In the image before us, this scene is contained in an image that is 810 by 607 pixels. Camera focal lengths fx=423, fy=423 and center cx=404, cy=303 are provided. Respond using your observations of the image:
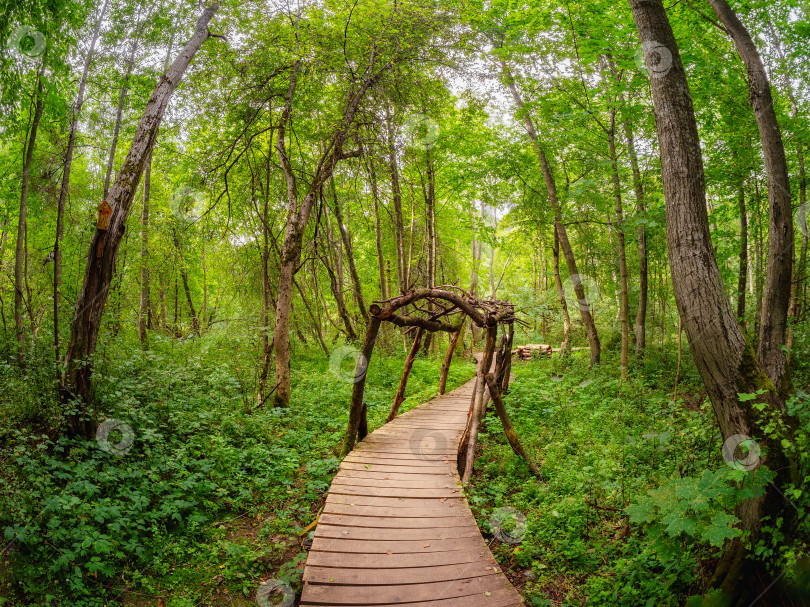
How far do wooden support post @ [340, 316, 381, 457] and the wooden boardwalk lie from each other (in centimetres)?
25

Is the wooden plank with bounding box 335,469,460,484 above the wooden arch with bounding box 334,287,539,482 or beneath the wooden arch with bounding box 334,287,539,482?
beneath

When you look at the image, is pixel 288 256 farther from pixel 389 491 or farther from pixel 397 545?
pixel 397 545

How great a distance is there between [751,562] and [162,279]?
1783 centimetres

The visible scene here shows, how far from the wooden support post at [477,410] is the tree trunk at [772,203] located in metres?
3.15

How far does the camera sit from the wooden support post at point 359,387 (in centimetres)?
621

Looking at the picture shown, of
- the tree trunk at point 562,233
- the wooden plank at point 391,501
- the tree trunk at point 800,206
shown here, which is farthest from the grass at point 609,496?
the tree trunk at point 800,206

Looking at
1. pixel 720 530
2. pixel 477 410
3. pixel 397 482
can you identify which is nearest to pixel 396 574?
pixel 397 482

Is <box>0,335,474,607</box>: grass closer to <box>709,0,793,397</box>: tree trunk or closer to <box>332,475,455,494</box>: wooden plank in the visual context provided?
<box>332,475,455,494</box>: wooden plank

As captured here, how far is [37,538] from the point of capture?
138 inches

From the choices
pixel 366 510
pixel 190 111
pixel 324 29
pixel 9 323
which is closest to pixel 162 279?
pixel 9 323

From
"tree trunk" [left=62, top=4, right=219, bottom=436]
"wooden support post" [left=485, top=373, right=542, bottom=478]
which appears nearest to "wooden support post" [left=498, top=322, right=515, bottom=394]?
"wooden support post" [left=485, top=373, right=542, bottom=478]

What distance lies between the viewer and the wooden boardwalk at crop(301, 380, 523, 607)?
3365 mm

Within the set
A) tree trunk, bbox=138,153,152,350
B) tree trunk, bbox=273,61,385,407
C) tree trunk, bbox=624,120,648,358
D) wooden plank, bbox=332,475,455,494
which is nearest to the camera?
wooden plank, bbox=332,475,455,494

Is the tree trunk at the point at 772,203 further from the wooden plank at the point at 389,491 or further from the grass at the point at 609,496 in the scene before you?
the wooden plank at the point at 389,491
